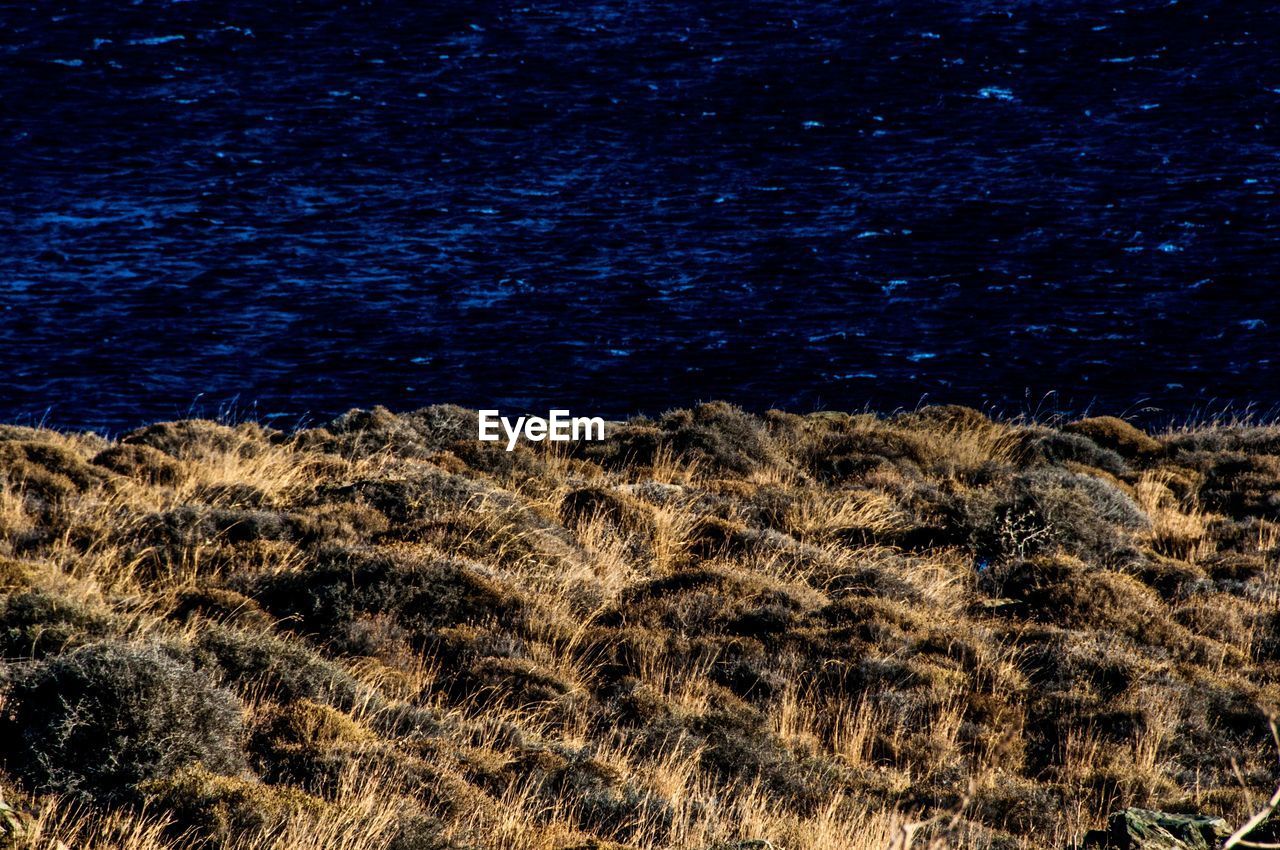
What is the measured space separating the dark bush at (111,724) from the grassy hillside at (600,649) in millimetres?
19

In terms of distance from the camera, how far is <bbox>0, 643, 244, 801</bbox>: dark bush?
22.5ft

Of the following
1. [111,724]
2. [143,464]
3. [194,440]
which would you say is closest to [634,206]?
[194,440]

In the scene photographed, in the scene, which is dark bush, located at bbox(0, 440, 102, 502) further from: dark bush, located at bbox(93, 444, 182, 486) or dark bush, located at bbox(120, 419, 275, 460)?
dark bush, located at bbox(120, 419, 275, 460)

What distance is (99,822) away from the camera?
6.38m

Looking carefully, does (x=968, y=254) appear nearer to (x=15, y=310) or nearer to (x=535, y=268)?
(x=535, y=268)

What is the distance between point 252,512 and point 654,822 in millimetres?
5936

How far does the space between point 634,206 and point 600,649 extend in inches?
1228

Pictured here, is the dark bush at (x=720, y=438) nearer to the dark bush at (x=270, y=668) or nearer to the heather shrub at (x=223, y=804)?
the dark bush at (x=270, y=668)

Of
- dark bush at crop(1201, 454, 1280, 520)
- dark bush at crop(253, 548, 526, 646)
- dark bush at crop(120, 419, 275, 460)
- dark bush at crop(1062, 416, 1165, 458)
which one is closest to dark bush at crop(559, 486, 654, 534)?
dark bush at crop(253, 548, 526, 646)

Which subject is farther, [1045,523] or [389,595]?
[1045,523]

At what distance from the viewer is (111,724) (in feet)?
22.9

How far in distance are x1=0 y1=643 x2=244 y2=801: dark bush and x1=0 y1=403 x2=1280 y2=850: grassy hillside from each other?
0.02 meters
